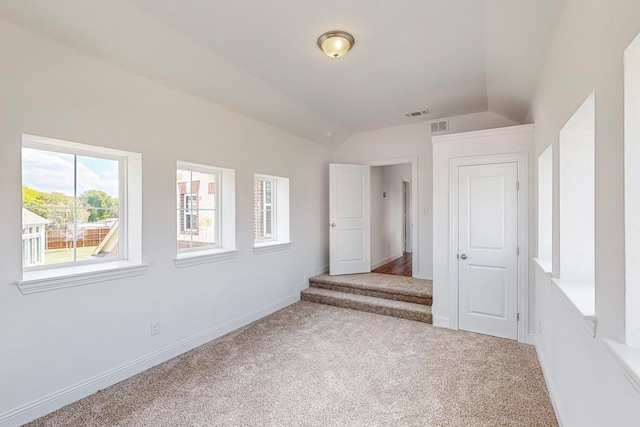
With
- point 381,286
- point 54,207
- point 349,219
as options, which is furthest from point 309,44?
point 381,286

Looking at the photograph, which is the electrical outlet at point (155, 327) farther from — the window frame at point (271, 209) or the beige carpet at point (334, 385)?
the window frame at point (271, 209)

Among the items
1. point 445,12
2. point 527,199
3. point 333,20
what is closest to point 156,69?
point 333,20

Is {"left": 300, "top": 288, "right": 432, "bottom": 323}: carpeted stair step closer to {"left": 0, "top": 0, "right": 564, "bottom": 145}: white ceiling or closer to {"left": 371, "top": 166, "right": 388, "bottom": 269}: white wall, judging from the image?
{"left": 371, "top": 166, "right": 388, "bottom": 269}: white wall

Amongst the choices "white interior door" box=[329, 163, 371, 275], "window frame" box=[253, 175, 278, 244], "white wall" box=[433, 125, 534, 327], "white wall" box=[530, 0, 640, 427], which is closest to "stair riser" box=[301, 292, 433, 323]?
"white wall" box=[433, 125, 534, 327]

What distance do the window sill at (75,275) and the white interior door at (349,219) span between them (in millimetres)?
3004

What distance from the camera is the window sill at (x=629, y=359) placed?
2.75ft

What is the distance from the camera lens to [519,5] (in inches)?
74.2

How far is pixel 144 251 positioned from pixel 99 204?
1.76ft

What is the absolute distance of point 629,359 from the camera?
0.91 meters

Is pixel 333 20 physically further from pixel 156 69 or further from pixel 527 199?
pixel 527 199

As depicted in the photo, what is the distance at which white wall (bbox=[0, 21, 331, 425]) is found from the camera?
1.96 meters

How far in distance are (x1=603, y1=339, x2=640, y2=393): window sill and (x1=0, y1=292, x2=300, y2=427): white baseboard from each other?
307 centimetres

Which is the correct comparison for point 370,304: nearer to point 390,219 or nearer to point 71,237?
point 390,219

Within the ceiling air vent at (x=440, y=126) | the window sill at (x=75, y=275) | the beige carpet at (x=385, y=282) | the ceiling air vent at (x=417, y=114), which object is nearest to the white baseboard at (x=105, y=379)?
the window sill at (x=75, y=275)
